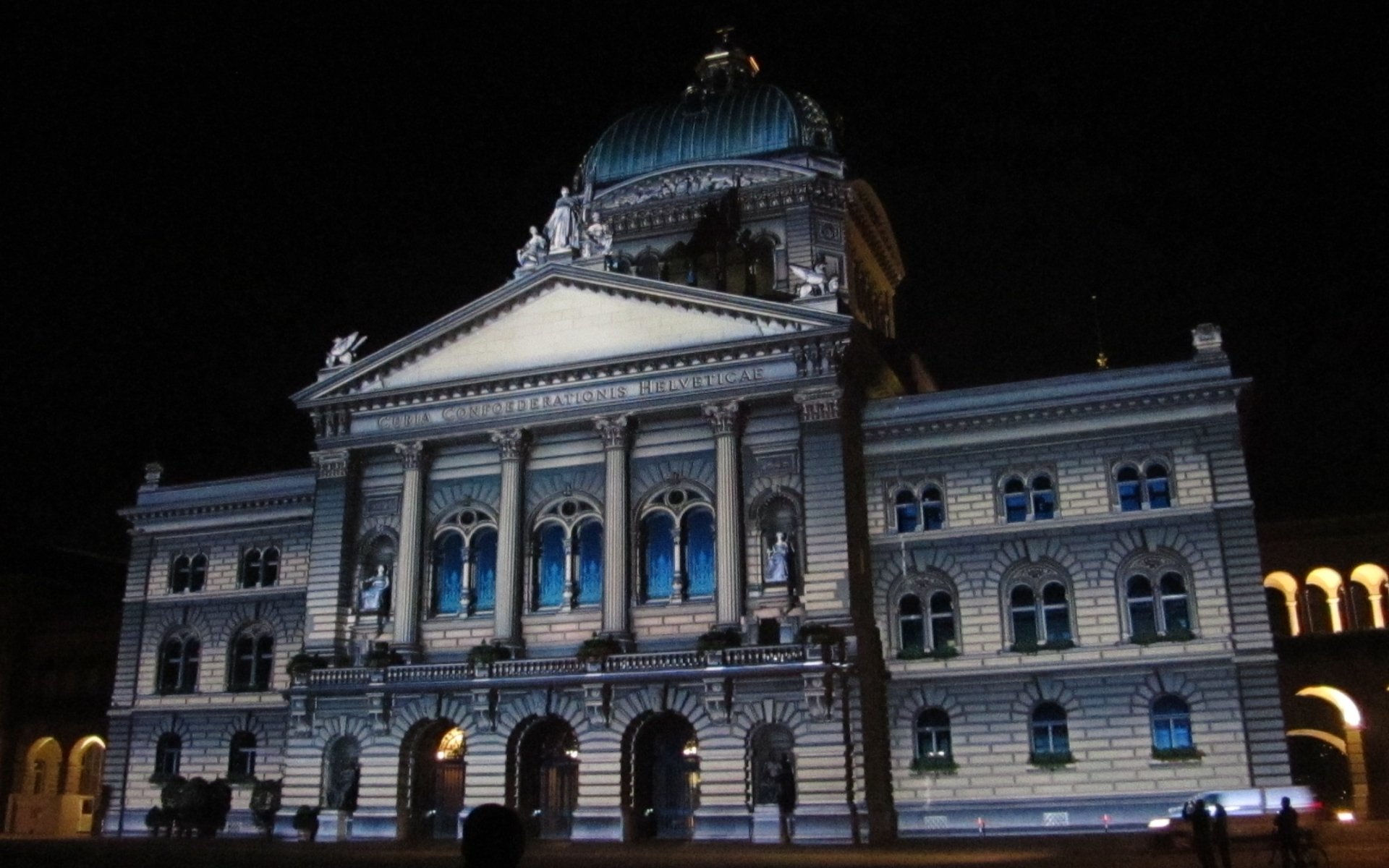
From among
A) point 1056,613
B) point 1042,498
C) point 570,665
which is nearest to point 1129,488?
point 1042,498

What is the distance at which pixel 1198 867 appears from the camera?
82.2 ft

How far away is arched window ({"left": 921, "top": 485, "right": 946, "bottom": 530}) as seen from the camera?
41.3 m

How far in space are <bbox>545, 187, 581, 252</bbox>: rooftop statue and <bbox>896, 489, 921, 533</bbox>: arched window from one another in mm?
13889

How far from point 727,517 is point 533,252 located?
12.0 m

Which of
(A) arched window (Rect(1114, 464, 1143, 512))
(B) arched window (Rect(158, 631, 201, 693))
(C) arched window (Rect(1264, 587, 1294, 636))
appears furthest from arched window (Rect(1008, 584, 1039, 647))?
(B) arched window (Rect(158, 631, 201, 693))

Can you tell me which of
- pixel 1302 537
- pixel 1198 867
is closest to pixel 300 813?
pixel 1198 867

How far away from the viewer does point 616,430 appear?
1655 inches

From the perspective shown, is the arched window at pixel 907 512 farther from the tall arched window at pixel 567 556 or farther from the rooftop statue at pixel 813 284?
the tall arched window at pixel 567 556

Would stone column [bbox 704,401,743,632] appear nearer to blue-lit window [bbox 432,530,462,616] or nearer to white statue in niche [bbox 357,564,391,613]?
blue-lit window [bbox 432,530,462,616]

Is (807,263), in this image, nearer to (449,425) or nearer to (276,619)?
(449,425)

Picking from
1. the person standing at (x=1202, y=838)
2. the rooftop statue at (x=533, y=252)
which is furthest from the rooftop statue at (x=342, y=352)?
the person standing at (x=1202, y=838)

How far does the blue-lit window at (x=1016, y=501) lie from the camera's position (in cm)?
4064

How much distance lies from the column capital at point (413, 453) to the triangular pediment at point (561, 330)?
1.89 m

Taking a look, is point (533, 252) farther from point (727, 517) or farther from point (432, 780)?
point (432, 780)
